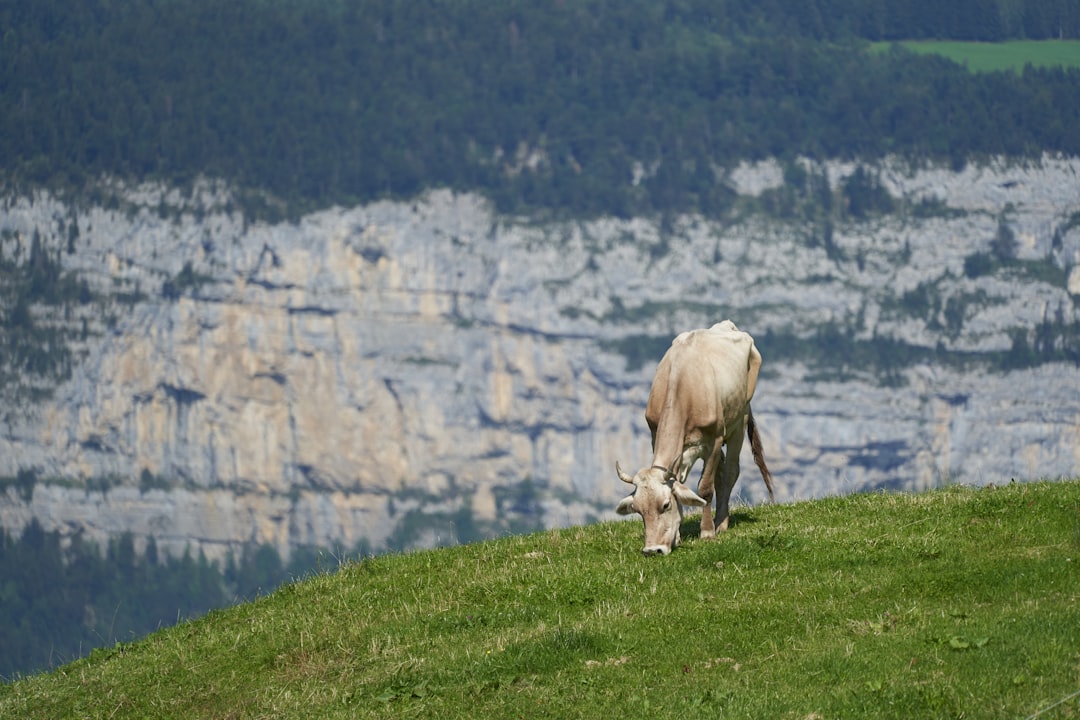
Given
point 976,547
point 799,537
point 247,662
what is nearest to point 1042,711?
point 976,547

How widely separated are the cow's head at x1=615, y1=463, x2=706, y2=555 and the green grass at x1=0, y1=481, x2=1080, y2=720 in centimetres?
48

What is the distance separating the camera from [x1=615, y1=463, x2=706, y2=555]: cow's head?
32.4 meters

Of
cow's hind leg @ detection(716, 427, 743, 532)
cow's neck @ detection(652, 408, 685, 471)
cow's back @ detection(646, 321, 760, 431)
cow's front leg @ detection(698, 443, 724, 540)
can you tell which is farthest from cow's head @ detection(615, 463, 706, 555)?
cow's hind leg @ detection(716, 427, 743, 532)

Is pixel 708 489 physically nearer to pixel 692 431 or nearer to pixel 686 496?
pixel 692 431

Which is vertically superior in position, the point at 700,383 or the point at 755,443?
the point at 700,383

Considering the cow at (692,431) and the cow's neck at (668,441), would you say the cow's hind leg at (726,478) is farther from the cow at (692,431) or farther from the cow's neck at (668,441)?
the cow's neck at (668,441)

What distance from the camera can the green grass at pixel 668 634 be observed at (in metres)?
24.7

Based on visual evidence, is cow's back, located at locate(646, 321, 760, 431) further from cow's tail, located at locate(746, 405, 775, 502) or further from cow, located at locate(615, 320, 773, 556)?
cow's tail, located at locate(746, 405, 775, 502)

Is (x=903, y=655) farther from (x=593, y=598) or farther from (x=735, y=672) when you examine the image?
(x=593, y=598)

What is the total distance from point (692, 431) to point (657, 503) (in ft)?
6.56

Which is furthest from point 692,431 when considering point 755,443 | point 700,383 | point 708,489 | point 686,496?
point 755,443

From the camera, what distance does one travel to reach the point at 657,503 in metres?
32.4

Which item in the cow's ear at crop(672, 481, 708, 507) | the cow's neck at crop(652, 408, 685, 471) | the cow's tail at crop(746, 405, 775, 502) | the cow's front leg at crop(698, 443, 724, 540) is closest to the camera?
the cow's ear at crop(672, 481, 708, 507)

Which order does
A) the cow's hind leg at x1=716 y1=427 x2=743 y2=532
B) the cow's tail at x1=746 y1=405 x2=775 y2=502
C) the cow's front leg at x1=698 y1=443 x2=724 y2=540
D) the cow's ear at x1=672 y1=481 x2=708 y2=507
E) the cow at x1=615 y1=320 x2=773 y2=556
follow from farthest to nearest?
1. the cow's tail at x1=746 y1=405 x2=775 y2=502
2. the cow's hind leg at x1=716 y1=427 x2=743 y2=532
3. the cow's front leg at x1=698 y1=443 x2=724 y2=540
4. the cow at x1=615 y1=320 x2=773 y2=556
5. the cow's ear at x1=672 y1=481 x2=708 y2=507
